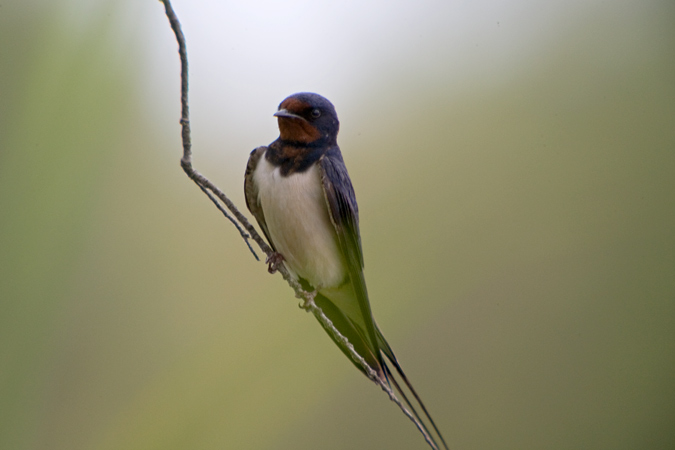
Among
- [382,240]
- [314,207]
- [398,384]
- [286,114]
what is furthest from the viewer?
[382,240]

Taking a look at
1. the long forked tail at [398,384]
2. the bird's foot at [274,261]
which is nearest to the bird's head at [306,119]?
the bird's foot at [274,261]

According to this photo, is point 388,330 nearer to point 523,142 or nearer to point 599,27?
point 523,142

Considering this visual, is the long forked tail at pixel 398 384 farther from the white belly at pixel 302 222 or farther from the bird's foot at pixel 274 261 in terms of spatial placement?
the bird's foot at pixel 274 261

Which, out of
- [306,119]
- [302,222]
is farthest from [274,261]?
[306,119]

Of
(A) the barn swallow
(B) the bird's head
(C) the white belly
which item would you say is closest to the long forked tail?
(A) the barn swallow

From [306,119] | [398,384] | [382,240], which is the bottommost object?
[398,384]

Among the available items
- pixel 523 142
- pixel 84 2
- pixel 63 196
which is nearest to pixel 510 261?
pixel 523 142

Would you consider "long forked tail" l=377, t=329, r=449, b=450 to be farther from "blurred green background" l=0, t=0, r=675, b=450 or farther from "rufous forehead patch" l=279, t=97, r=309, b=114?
"rufous forehead patch" l=279, t=97, r=309, b=114

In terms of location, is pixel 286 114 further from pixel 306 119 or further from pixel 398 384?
pixel 398 384
